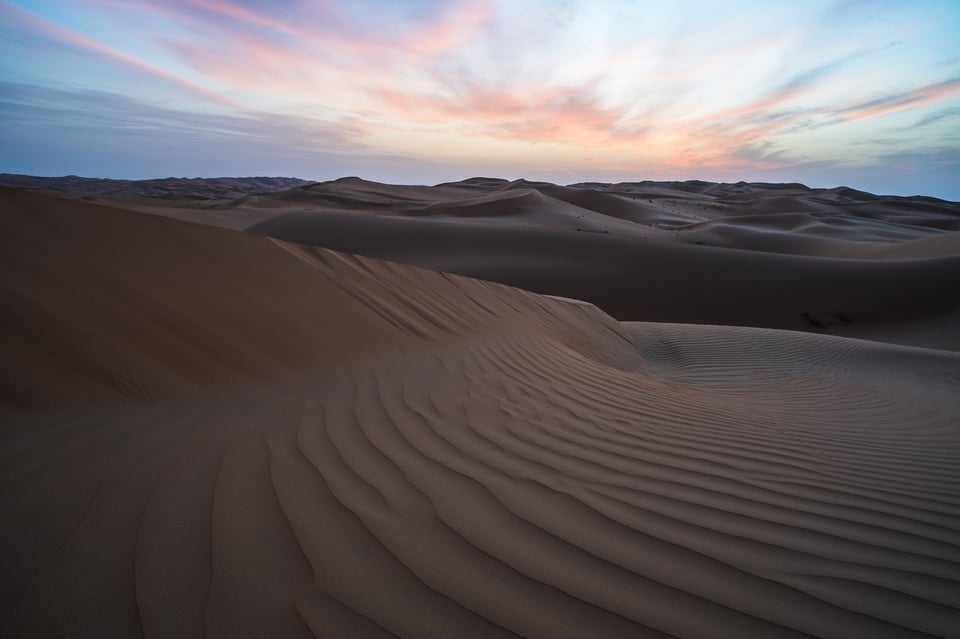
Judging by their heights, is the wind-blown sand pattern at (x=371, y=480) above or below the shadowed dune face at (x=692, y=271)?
above

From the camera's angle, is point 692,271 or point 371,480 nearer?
point 371,480

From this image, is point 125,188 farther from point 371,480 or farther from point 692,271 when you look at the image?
point 371,480

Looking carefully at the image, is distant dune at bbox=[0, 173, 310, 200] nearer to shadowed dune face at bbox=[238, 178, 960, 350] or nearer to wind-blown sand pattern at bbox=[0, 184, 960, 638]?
shadowed dune face at bbox=[238, 178, 960, 350]

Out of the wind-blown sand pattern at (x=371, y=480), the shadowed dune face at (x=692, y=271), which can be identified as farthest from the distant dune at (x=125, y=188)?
the wind-blown sand pattern at (x=371, y=480)

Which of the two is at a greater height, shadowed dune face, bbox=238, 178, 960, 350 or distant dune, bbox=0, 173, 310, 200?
distant dune, bbox=0, 173, 310, 200

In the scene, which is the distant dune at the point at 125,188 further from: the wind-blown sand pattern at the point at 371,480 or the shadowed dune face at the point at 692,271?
the wind-blown sand pattern at the point at 371,480

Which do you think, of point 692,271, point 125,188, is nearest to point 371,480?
point 692,271

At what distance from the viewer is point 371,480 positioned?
1824mm

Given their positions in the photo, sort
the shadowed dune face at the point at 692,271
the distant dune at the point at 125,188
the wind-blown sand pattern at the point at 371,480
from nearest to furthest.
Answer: the wind-blown sand pattern at the point at 371,480 < the shadowed dune face at the point at 692,271 < the distant dune at the point at 125,188

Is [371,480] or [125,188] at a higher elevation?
[125,188]

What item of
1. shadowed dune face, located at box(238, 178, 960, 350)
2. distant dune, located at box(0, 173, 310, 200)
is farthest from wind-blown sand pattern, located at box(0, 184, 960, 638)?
distant dune, located at box(0, 173, 310, 200)

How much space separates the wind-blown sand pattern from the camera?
1.26m

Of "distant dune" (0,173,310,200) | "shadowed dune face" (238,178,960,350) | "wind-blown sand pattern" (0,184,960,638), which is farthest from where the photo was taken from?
"distant dune" (0,173,310,200)

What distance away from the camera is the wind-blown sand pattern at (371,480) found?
1.26 meters
